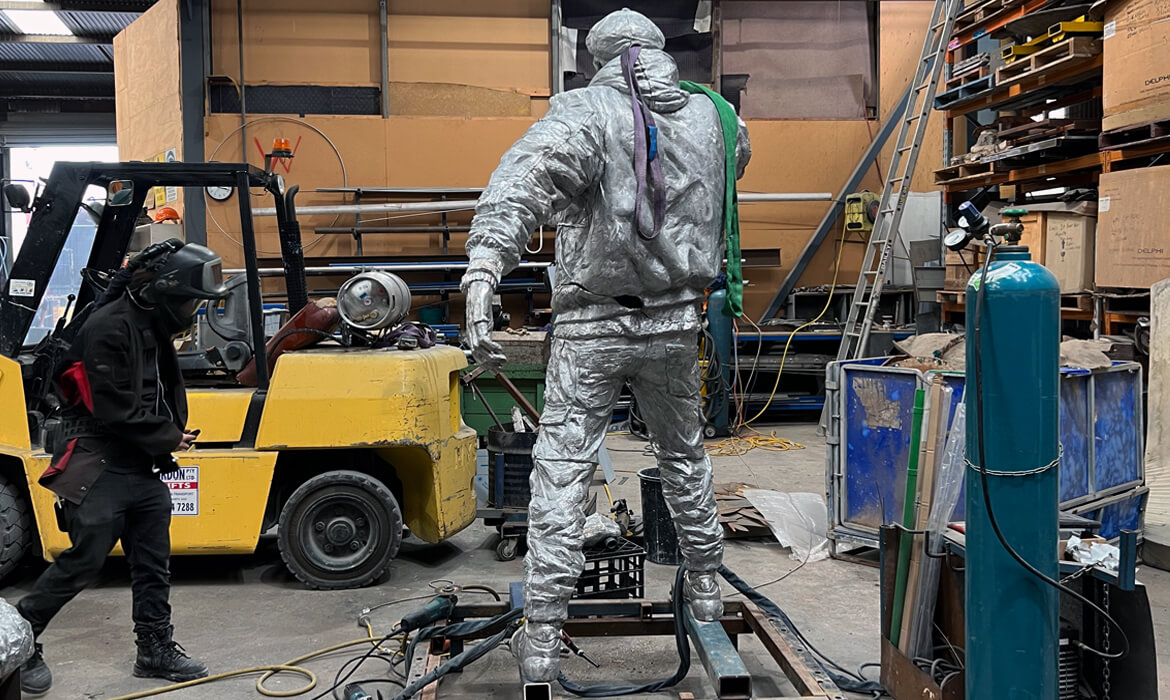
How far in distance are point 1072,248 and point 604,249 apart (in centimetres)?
467

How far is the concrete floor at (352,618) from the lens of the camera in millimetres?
3645

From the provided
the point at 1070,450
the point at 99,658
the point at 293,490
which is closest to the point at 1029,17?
the point at 1070,450

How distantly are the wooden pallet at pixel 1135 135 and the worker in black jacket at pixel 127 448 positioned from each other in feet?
17.3

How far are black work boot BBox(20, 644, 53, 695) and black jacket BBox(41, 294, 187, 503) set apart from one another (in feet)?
2.04

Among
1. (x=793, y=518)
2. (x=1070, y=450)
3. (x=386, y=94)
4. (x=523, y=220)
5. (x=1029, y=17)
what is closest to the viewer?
(x=523, y=220)

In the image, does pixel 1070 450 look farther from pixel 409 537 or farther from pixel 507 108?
pixel 507 108

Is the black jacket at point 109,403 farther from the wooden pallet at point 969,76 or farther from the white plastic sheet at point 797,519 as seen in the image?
the wooden pallet at point 969,76

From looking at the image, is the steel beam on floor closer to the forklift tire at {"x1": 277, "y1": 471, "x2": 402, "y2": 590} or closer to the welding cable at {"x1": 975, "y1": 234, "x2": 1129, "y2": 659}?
the welding cable at {"x1": 975, "y1": 234, "x2": 1129, "y2": 659}

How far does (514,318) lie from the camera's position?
418 inches

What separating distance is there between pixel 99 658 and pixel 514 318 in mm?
→ 7055

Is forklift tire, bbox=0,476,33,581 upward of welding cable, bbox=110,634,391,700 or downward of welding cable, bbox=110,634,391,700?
upward

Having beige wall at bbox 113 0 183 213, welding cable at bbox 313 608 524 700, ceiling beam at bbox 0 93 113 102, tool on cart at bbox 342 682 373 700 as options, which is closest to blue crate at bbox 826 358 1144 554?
welding cable at bbox 313 608 524 700

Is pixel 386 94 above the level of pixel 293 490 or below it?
above

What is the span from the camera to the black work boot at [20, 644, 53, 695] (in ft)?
11.3
